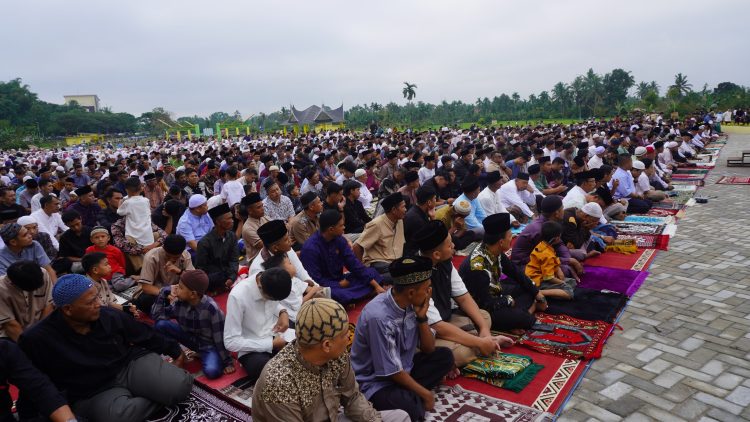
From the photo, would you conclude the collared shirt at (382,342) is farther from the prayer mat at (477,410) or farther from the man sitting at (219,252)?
the man sitting at (219,252)

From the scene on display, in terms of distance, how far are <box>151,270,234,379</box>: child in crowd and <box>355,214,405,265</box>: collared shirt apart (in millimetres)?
1996

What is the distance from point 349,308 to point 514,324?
5.06ft

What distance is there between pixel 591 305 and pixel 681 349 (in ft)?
2.72

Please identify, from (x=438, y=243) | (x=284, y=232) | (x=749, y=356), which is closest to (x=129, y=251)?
(x=284, y=232)

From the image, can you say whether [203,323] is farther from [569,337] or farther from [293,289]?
[569,337]

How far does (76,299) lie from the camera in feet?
8.55

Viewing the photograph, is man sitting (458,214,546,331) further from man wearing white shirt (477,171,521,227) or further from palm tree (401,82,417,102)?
palm tree (401,82,417,102)

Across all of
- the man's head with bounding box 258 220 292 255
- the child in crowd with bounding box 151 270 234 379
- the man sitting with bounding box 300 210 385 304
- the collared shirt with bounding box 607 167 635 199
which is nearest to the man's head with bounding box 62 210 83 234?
the child in crowd with bounding box 151 270 234 379

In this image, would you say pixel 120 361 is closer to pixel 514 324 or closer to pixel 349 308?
pixel 349 308

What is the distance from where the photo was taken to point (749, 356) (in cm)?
338

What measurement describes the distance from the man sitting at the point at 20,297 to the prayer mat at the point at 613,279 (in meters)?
4.79

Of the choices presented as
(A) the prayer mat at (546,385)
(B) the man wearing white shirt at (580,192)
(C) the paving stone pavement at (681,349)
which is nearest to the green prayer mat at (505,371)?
(A) the prayer mat at (546,385)

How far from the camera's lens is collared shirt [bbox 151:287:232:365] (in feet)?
11.4

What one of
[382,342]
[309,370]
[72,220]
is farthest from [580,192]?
[72,220]
